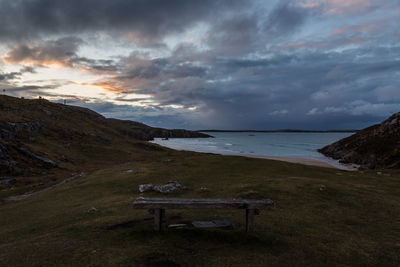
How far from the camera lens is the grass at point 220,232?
838cm

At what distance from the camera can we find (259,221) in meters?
12.5

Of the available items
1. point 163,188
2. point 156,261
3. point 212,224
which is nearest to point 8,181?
point 163,188

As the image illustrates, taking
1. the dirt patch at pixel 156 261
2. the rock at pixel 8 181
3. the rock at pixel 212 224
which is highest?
the dirt patch at pixel 156 261

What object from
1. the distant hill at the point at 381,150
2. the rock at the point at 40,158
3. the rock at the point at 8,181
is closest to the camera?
the rock at the point at 8,181

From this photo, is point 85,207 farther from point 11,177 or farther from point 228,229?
point 11,177

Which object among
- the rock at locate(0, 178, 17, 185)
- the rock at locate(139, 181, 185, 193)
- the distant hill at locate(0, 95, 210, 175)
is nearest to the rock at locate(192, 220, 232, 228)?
the rock at locate(139, 181, 185, 193)

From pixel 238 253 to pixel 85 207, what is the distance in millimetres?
12807

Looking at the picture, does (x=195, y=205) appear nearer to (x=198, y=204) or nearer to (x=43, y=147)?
(x=198, y=204)

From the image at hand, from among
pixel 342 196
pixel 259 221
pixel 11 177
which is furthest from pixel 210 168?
pixel 11 177

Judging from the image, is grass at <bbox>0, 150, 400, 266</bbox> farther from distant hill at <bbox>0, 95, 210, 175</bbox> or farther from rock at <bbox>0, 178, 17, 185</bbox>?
distant hill at <bbox>0, 95, 210, 175</bbox>

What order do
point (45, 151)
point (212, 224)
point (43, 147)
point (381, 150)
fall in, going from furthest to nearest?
point (381, 150) < point (43, 147) < point (45, 151) < point (212, 224)

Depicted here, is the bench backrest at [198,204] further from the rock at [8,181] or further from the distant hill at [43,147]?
the distant hill at [43,147]

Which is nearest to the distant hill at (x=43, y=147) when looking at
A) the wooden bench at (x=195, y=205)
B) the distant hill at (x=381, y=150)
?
the wooden bench at (x=195, y=205)

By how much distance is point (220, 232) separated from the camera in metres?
10.2
